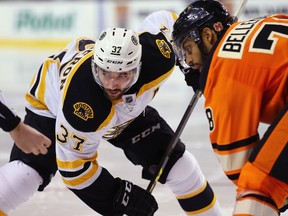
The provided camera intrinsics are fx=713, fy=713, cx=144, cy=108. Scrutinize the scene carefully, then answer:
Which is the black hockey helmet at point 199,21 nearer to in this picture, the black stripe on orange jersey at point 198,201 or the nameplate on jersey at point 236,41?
the nameplate on jersey at point 236,41

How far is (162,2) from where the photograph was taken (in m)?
8.40

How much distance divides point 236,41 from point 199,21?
0.91 feet

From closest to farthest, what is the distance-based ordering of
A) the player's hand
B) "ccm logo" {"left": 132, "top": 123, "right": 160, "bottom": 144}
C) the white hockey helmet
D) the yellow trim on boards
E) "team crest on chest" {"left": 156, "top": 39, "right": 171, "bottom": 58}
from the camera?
the player's hand → the white hockey helmet → "team crest on chest" {"left": 156, "top": 39, "right": 171, "bottom": 58} → "ccm logo" {"left": 132, "top": 123, "right": 160, "bottom": 144} → the yellow trim on boards

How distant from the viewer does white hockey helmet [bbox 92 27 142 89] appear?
104 inches

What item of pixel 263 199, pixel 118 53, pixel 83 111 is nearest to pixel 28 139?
pixel 83 111

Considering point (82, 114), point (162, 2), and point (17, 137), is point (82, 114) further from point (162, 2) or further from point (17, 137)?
point (162, 2)

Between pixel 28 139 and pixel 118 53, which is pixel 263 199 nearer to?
pixel 28 139

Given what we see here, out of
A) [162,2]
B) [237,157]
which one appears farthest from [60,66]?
[162,2]

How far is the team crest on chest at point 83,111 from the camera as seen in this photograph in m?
2.65

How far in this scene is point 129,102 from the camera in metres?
2.78

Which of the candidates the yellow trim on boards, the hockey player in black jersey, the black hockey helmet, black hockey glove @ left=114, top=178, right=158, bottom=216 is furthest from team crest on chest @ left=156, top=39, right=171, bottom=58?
the yellow trim on boards

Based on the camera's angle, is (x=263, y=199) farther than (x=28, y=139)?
No

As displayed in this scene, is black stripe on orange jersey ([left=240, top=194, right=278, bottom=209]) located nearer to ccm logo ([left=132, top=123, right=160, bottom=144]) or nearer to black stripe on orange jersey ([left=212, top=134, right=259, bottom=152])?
black stripe on orange jersey ([left=212, top=134, right=259, bottom=152])

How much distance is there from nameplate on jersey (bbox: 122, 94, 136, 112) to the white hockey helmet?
62mm
